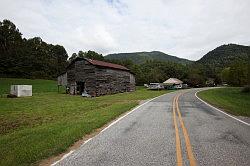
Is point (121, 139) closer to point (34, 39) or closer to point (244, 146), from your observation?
point (244, 146)

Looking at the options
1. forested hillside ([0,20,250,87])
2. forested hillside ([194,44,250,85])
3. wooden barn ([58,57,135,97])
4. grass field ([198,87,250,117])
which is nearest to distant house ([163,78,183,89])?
forested hillside ([0,20,250,87])

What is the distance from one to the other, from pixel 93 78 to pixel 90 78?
0.73 meters

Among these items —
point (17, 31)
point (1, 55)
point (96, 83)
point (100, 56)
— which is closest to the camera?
point (96, 83)

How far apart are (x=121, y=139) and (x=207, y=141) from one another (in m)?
2.93

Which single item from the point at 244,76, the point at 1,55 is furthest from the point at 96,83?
the point at 1,55

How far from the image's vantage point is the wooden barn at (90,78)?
4644 cm

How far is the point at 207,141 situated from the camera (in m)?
8.84

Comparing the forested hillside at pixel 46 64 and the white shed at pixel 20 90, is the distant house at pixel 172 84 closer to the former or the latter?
Result: the forested hillside at pixel 46 64

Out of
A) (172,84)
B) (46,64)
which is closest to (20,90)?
(172,84)

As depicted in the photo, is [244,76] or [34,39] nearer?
[244,76]

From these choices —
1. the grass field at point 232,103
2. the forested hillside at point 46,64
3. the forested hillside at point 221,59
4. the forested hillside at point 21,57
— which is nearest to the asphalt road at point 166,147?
the grass field at point 232,103

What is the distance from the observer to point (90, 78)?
46.8 meters

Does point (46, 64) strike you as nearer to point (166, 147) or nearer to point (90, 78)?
point (90, 78)

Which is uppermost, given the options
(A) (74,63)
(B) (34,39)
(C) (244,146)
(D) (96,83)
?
(B) (34,39)
